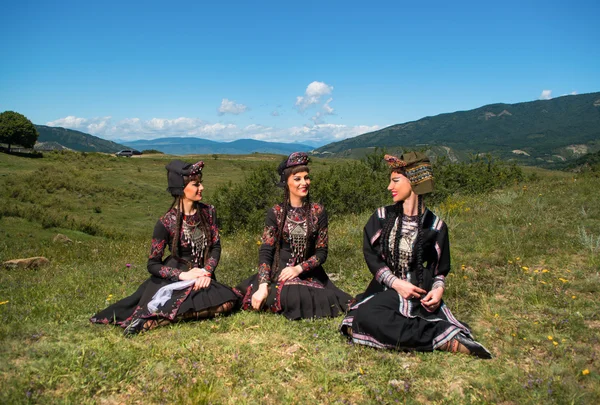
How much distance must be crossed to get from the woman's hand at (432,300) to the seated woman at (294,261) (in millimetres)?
1270

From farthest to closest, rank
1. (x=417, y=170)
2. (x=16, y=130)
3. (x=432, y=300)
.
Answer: (x=16, y=130)
(x=417, y=170)
(x=432, y=300)

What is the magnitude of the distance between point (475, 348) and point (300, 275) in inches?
90.3

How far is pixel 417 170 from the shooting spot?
4.43m

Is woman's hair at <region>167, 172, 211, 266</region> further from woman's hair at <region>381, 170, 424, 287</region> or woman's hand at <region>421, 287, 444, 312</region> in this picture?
woman's hand at <region>421, 287, 444, 312</region>

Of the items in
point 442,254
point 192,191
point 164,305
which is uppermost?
point 192,191

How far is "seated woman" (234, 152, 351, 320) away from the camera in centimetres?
520

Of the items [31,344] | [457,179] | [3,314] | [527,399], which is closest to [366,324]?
[527,399]

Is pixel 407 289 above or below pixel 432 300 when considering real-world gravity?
above

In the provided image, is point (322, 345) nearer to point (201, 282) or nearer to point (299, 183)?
point (201, 282)

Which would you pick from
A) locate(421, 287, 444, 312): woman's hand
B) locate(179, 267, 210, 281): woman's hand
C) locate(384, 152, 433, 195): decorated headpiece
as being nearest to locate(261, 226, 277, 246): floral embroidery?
locate(179, 267, 210, 281): woman's hand

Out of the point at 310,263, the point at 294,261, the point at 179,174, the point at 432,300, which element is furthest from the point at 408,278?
the point at 179,174

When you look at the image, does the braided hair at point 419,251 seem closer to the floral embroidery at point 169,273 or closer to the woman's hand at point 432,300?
the woman's hand at point 432,300

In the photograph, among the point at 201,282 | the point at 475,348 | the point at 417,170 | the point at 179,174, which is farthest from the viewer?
the point at 179,174

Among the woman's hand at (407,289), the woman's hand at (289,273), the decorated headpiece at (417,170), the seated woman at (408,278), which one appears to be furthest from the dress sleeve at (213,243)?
the decorated headpiece at (417,170)
